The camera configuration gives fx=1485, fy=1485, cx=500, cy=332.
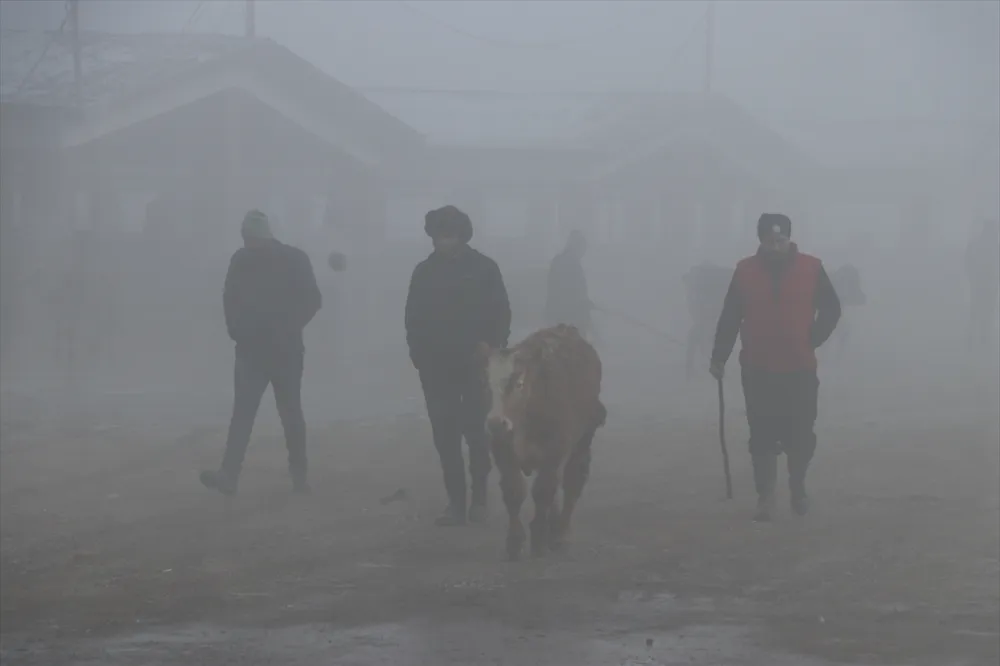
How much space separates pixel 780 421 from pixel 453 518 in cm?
196

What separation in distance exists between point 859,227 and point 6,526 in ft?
94.4

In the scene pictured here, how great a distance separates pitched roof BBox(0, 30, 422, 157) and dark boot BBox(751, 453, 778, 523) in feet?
60.6

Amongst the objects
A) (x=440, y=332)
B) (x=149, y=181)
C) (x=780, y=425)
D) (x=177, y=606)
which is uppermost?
(x=149, y=181)

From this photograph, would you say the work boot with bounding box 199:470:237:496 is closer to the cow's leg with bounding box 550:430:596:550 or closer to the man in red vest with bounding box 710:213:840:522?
the cow's leg with bounding box 550:430:596:550

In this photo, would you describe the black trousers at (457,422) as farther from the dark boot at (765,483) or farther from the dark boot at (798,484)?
the dark boot at (798,484)

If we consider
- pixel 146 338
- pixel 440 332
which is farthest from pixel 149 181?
pixel 440 332

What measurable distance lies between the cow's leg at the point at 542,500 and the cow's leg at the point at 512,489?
77 millimetres

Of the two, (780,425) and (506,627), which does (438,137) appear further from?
(506,627)

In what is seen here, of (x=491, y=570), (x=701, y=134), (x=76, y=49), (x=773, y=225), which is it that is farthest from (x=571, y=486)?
(x=701, y=134)

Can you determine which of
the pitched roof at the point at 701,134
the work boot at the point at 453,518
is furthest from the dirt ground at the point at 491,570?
the pitched roof at the point at 701,134

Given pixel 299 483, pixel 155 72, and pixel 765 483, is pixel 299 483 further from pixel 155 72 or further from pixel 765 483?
pixel 155 72

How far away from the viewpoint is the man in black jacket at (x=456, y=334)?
835 cm

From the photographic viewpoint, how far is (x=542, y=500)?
295 inches

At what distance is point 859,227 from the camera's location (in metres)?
35.1
